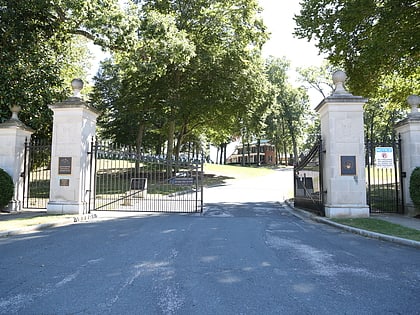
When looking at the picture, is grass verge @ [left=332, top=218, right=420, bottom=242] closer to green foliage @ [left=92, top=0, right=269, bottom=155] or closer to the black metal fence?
the black metal fence

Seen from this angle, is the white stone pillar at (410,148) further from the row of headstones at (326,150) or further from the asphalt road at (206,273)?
the asphalt road at (206,273)

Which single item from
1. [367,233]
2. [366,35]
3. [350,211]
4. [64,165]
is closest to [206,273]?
[367,233]

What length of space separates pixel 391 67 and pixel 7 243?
1752 cm

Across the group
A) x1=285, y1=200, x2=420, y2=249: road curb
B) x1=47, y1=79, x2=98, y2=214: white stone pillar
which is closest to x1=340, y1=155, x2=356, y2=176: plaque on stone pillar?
x1=285, y1=200, x2=420, y2=249: road curb

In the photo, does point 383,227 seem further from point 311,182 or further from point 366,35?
point 366,35

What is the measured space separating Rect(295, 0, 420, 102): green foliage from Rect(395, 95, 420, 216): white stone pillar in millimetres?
3383

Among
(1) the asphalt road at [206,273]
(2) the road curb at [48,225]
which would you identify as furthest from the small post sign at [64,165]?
(1) the asphalt road at [206,273]

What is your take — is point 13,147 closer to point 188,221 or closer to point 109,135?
point 188,221

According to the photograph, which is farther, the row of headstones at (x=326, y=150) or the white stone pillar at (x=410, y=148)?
the white stone pillar at (x=410, y=148)

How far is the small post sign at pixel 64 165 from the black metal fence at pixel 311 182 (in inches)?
341

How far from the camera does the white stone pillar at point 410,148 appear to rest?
1095cm

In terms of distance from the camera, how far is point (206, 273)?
4793 mm

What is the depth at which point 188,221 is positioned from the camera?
33.3ft

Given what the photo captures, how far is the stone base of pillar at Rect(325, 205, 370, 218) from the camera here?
10.2m
